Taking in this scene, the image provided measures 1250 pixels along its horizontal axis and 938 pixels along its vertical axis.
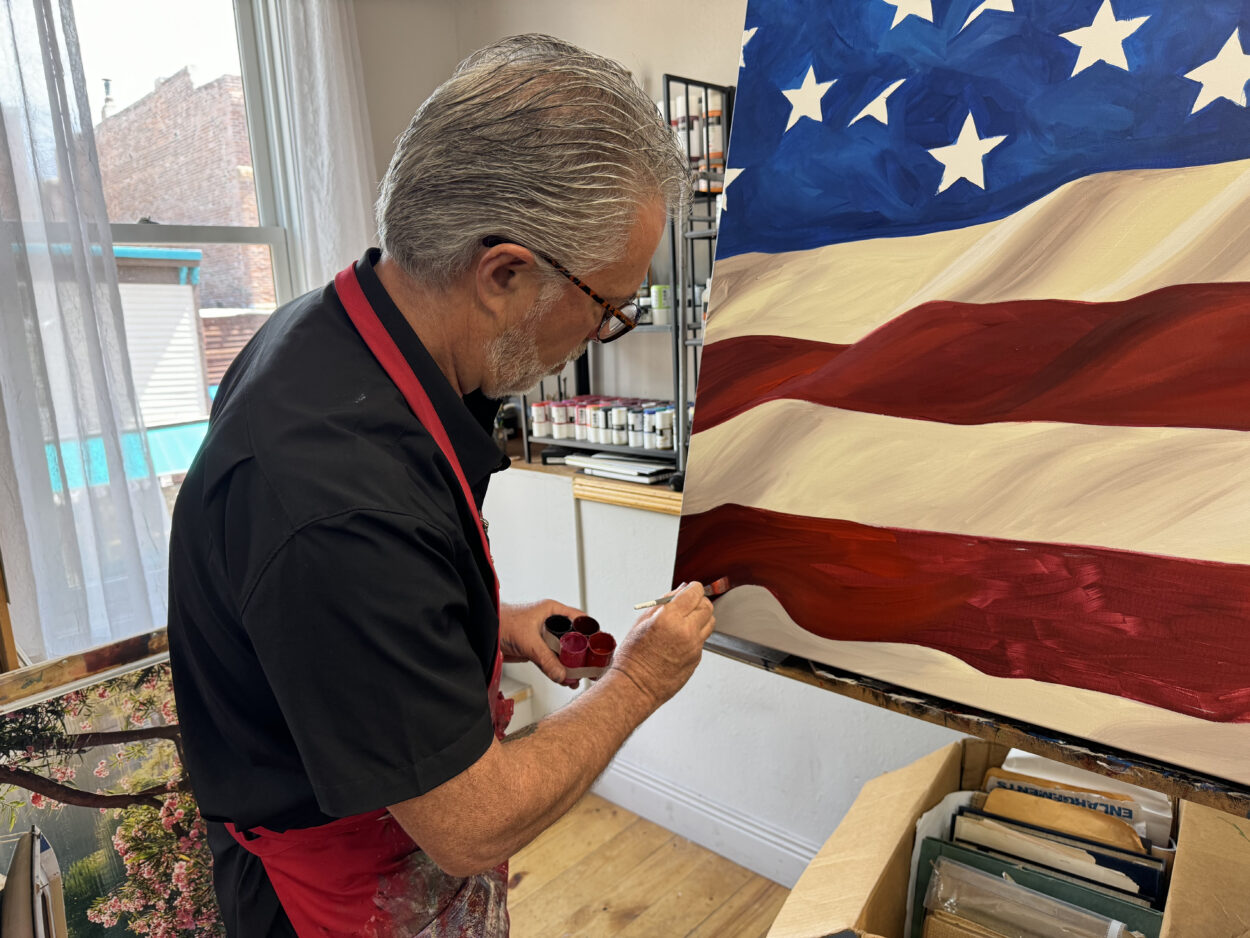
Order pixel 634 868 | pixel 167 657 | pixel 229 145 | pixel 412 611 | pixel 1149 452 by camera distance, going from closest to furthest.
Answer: pixel 412 611 < pixel 1149 452 < pixel 167 657 < pixel 634 868 < pixel 229 145

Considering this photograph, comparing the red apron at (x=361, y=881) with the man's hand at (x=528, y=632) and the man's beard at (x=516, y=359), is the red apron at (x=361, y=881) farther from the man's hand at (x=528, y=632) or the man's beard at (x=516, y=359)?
the man's hand at (x=528, y=632)

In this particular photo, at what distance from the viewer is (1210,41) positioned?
0.73 m

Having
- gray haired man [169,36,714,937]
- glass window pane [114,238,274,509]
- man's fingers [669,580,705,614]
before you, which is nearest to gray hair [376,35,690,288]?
gray haired man [169,36,714,937]

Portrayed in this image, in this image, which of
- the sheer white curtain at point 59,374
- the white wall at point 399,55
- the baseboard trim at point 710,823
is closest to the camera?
the sheer white curtain at point 59,374

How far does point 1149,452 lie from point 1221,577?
13cm

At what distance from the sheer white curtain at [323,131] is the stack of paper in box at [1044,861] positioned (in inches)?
82.2

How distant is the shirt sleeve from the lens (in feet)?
2.11

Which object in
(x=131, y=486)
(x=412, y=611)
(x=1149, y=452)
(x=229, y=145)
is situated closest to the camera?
(x=412, y=611)

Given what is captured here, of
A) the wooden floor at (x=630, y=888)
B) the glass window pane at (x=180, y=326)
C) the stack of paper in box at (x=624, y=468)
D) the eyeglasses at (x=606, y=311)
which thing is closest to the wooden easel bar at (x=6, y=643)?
the eyeglasses at (x=606, y=311)

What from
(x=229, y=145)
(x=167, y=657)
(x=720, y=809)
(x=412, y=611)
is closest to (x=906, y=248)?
(x=412, y=611)

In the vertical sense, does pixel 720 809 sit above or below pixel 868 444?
below

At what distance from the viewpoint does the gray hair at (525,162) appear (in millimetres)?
754

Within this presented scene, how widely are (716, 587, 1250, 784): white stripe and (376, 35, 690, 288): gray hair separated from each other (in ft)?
1.68

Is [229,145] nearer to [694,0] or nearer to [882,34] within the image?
[694,0]
